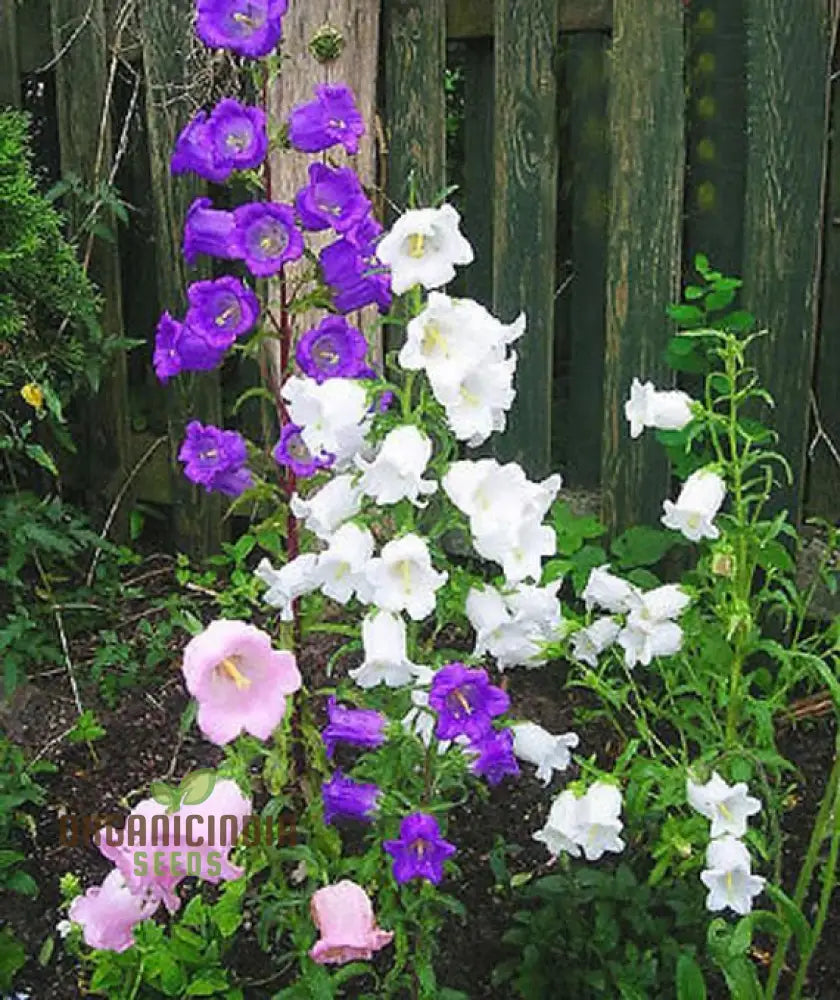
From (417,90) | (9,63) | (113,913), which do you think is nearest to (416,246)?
(113,913)

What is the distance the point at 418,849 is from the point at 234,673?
0.35 meters

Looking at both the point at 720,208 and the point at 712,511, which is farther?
the point at 720,208

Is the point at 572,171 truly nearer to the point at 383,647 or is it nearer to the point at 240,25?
the point at 240,25

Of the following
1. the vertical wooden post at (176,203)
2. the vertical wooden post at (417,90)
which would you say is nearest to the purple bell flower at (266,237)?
the vertical wooden post at (417,90)

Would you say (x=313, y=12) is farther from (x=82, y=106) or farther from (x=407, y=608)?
(x=407, y=608)

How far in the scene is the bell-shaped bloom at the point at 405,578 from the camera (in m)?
1.98

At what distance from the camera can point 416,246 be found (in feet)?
6.62

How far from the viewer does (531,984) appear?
7.80ft

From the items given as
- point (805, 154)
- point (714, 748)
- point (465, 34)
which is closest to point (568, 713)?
point (714, 748)

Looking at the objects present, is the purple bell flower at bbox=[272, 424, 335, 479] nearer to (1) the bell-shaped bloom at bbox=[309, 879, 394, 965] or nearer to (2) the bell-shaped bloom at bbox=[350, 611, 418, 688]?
(2) the bell-shaped bloom at bbox=[350, 611, 418, 688]

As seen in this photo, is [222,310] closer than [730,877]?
No

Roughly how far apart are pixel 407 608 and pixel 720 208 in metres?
1.94

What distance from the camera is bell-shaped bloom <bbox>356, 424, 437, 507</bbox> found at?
77.5 inches

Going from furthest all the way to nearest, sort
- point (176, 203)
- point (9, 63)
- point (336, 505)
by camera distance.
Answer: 1. point (9, 63)
2. point (176, 203)
3. point (336, 505)
